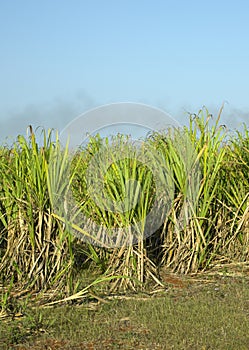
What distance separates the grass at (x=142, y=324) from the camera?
346 cm

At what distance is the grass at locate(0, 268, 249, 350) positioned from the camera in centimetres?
346

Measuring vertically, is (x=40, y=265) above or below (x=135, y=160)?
below

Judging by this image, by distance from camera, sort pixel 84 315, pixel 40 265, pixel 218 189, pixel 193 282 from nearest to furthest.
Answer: pixel 84 315 → pixel 40 265 → pixel 193 282 → pixel 218 189

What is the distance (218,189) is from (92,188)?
50.8 inches

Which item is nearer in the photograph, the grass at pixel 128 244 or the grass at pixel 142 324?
the grass at pixel 142 324

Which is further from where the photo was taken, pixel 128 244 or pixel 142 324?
pixel 128 244

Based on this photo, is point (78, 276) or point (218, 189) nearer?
point (78, 276)

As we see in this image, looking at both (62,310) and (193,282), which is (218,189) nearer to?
(193,282)

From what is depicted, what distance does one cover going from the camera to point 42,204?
4625 mm

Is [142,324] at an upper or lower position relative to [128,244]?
lower

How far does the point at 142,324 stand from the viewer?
377 centimetres

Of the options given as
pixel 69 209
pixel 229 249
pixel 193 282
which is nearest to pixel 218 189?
pixel 229 249

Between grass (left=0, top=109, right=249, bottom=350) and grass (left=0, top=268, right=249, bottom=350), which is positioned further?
grass (left=0, top=109, right=249, bottom=350)

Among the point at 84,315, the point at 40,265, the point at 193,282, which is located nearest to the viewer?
the point at 84,315
